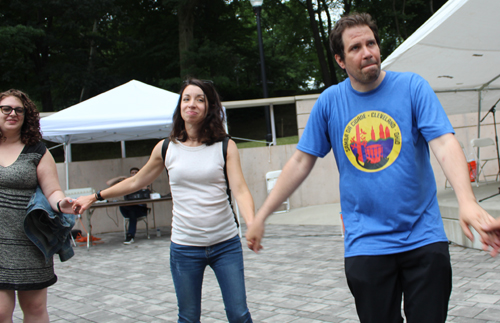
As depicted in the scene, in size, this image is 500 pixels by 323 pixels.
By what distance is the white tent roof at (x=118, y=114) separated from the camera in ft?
27.1

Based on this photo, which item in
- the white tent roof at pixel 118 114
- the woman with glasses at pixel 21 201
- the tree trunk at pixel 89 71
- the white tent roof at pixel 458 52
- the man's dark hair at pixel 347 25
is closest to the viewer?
the man's dark hair at pixel 347 25

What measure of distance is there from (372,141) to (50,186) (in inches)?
82.4

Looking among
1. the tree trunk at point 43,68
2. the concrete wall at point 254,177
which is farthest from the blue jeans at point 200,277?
the tree trunk at point 43,68

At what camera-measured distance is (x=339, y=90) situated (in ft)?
7.08

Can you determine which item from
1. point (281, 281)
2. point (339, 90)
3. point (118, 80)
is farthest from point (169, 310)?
point (118, 80)

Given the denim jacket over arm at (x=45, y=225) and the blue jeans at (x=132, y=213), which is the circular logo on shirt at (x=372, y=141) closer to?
the denim jacket over arm at (x=45, y=225)

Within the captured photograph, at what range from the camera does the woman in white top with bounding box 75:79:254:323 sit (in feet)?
8.65

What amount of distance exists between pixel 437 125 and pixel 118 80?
21.3m

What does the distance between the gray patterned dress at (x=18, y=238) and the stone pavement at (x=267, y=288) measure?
1.68 m

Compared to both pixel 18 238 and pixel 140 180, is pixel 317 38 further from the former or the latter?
pixel 18 238

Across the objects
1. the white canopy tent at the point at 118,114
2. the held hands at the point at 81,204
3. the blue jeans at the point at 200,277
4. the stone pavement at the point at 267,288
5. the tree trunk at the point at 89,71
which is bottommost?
the stone pavement at the point at 267,288

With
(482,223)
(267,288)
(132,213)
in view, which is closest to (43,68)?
(132,213)

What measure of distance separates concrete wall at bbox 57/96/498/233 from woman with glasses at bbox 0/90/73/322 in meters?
8.37

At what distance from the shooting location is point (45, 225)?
111 inches
